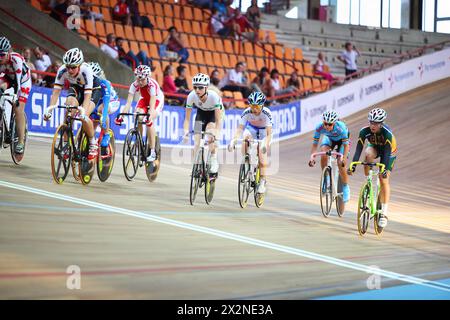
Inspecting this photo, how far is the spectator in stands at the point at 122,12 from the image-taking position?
1780 centimetres

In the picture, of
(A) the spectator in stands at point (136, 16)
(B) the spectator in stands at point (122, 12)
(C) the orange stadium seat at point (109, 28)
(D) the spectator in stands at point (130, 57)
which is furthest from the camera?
(A) the spectator in stands at point (136, 16)

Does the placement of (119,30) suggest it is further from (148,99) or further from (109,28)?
(148,99)

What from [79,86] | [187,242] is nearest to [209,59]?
[79,86]

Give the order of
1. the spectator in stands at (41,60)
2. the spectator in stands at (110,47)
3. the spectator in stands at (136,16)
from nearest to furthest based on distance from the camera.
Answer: the spectator in stands at (41,60), the spectator in stands at (110,47), the spectator in stands at (136,16)

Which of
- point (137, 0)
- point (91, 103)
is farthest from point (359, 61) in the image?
point (91, 103)

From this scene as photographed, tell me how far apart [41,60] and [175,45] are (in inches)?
160

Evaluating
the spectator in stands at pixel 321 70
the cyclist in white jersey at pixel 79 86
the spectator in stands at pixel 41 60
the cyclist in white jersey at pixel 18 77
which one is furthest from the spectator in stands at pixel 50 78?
the spectator in stands at pixel 321 70

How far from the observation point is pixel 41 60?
1458cm

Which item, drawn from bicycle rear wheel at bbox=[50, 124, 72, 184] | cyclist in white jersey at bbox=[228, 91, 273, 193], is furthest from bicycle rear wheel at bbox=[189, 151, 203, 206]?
bicycle rear wheel at bbox=[50, 124, 72, 184]

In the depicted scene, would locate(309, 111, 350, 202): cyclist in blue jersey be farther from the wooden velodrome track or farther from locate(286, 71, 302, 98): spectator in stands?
locate(286, 71, 302, 98): spectator in stands

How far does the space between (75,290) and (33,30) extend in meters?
11.4

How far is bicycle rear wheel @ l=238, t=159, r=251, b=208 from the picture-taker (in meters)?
9.66

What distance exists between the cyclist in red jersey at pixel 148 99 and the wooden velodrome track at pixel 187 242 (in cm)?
64

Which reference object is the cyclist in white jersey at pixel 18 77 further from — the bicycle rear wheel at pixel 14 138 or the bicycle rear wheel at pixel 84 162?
the bicycle rear wheel at pixel 84 162
